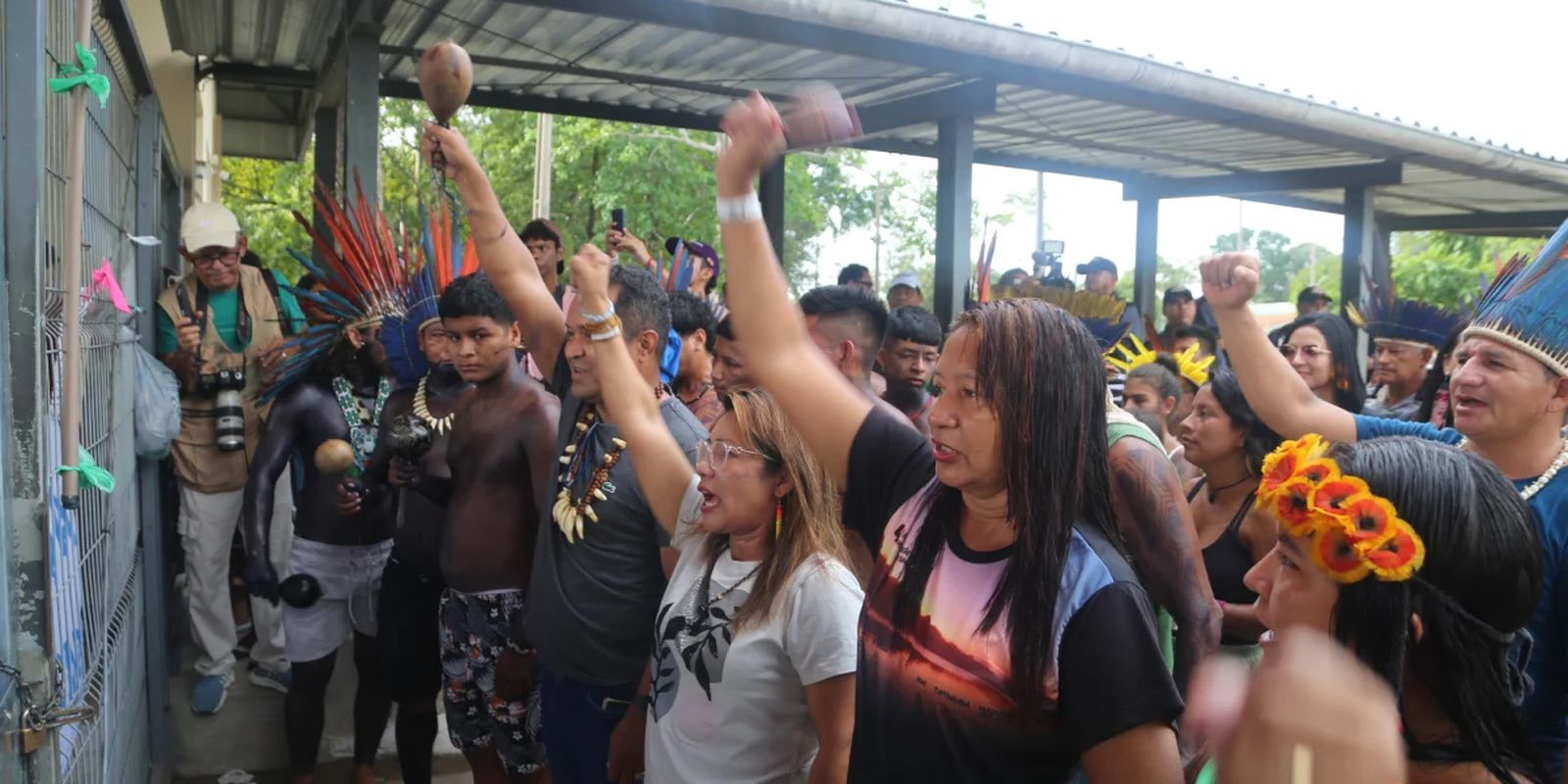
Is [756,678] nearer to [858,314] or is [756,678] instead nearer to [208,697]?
[858,314]

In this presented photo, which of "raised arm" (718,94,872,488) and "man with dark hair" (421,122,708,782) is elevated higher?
"raised arm" (718,94,872,488)

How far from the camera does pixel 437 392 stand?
4.35m

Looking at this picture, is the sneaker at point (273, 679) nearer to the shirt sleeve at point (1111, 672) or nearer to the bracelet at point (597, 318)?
the bracelet at point (597, 318)

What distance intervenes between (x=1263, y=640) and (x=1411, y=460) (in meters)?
0.40

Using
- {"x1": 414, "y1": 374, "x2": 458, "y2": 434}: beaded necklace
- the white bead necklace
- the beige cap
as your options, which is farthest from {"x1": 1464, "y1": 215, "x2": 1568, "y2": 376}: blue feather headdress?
the beige cap

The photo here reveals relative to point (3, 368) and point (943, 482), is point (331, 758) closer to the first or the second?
point (3, 368)

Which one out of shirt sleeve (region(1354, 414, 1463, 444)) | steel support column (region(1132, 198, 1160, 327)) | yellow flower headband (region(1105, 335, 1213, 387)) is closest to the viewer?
shirt sleeve (region(1354, 414, 1463, 444))

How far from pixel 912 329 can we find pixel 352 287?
242 cm

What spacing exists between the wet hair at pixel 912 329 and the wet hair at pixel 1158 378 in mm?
820

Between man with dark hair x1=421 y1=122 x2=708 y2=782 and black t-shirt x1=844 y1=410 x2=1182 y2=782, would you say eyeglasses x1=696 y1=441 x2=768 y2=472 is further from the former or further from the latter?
black t-shirt x1=844 y1=410 x2=1182 y2=782

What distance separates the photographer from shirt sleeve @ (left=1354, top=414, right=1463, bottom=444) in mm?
2793

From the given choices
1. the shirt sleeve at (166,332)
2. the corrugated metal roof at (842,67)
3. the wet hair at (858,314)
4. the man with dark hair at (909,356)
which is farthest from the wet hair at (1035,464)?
the shirt sleeve at (166,332)

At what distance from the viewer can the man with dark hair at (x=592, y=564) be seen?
315 centimetres

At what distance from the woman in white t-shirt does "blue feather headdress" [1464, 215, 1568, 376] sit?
1558 mm
